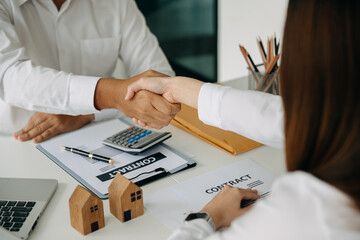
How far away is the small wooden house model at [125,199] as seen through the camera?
3.34ft

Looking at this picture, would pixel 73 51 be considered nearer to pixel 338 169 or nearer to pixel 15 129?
pixel 15 129

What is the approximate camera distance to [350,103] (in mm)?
638

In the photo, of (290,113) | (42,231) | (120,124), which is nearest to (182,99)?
(120,124)

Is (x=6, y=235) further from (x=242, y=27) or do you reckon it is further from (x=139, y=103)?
(x=242, y=27)

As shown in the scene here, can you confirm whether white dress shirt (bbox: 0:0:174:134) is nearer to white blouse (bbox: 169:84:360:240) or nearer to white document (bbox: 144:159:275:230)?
white document (bbox: 144:159:275:230)

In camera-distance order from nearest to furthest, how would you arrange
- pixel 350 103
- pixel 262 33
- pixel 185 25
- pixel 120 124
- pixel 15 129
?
1. pixel 350 103
2. pixel 120 124
3. pixel 15 129
4. pixel 262 33
5. pixel 185 25

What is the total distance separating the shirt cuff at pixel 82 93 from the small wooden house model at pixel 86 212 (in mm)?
535

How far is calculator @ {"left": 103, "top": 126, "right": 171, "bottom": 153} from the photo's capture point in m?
1.31

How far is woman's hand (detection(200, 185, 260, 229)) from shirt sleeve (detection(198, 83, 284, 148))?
20cm

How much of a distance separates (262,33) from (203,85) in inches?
60.3

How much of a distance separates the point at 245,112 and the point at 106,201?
44cm

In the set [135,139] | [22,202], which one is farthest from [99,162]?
[22,202]

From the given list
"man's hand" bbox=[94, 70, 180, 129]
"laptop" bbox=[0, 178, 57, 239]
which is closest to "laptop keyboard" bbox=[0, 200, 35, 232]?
"laptop" bbox=[0, 178, 57, 239]

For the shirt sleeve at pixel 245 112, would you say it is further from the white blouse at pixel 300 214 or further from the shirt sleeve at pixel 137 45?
the shirt sleeve at pixel 137 45
